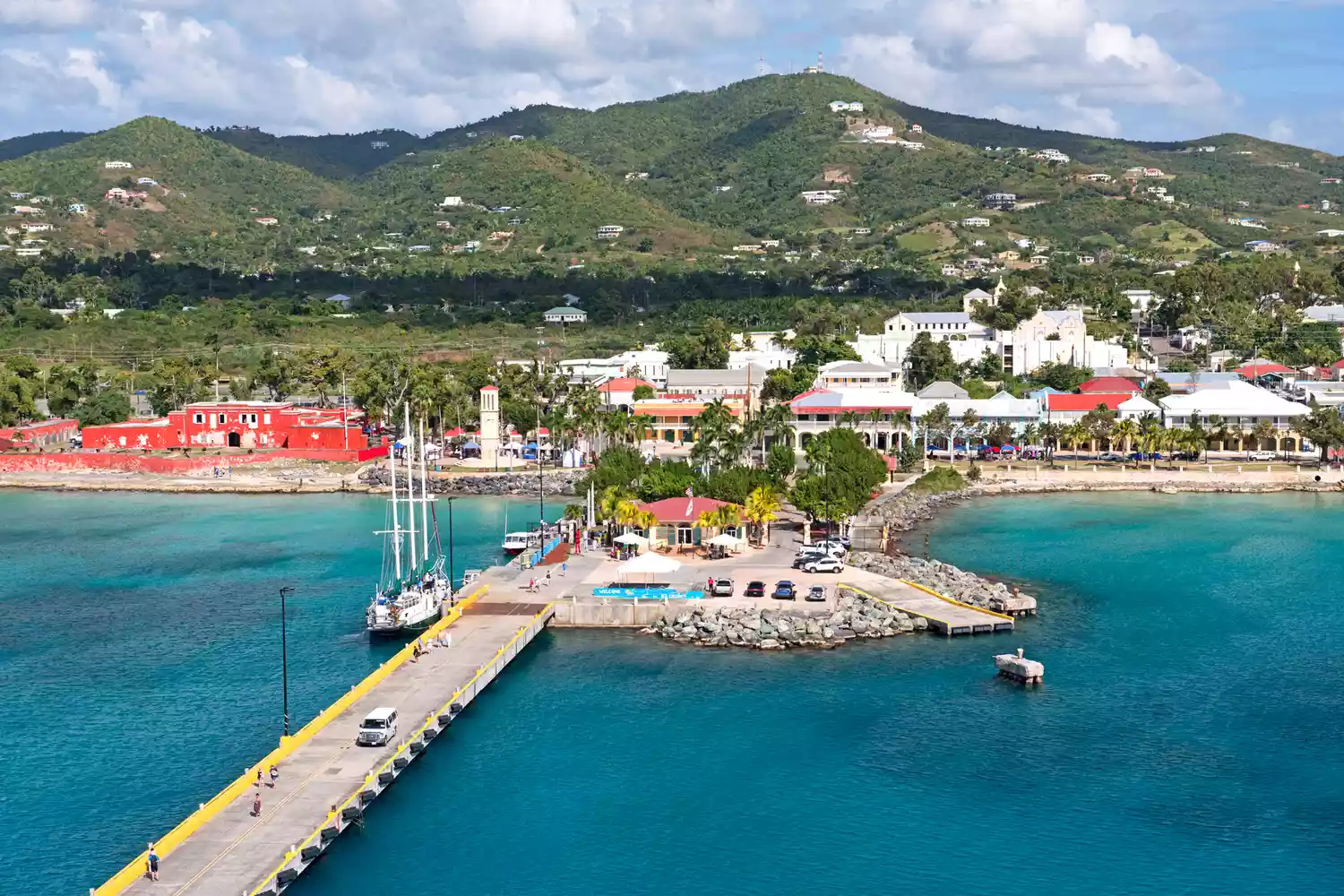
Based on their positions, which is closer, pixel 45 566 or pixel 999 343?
pixel 45 566

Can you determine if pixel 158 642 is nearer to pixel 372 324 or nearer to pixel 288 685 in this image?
pixel 288 685

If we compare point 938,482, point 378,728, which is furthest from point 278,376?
point 378,728

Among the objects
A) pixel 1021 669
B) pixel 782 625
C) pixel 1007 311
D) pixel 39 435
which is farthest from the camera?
pixel 1007 311

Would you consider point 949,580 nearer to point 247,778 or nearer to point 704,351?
point 247,778

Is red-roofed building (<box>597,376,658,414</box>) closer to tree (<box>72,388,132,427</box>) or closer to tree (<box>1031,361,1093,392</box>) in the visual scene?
tree (<box>1031,361,1093,392</box>)

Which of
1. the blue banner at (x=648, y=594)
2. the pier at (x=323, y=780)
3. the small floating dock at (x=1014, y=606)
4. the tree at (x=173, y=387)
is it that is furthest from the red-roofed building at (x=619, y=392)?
the pier at (x=323, y=780)

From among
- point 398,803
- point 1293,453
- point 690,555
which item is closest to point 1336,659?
point 690,555

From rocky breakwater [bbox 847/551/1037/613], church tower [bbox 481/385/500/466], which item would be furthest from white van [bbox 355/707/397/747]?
church tower [bbox 481/385/500/466]
